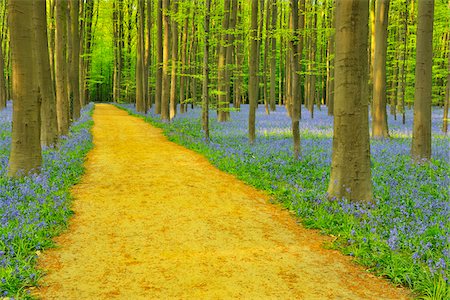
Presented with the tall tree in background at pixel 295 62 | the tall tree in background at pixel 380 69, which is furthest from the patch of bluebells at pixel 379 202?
the tall tree in background at pixel 380 69

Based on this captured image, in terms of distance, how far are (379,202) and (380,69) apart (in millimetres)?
11061

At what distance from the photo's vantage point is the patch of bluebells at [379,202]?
205 inches

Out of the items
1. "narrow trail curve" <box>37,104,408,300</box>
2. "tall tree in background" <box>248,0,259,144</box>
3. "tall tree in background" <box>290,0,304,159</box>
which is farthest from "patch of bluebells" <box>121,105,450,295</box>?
"tall tree in background" <box>290,0,304,159</box>

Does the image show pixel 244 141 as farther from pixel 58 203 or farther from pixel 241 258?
pixel 241 258

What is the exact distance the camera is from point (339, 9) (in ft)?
24.4

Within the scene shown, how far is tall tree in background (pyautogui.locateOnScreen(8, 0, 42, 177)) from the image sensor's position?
9250mm

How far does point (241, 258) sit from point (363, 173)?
3.58 meters

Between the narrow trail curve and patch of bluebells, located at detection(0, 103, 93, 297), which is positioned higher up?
patch of bluebells, located at detection(0, 103, 93, 297)

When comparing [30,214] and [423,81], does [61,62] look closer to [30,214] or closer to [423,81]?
[30,214]

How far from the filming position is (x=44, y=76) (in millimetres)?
13570

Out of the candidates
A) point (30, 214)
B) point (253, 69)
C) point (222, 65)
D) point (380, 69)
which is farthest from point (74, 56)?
point (30, 214)

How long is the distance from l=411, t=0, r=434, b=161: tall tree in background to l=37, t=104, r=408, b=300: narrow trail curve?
5.97 meters

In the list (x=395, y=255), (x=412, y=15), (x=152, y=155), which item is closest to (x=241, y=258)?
(x=395, y=255)

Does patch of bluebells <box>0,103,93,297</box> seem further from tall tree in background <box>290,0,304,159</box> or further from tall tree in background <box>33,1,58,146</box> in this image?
tall tree in background <box>290,0,304,159</box>
